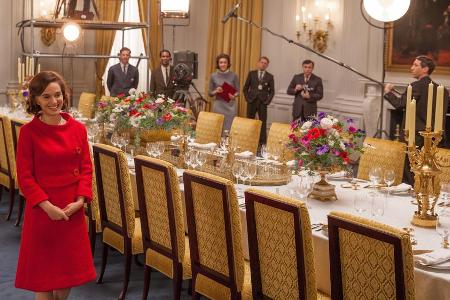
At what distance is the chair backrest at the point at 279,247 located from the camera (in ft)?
10.1

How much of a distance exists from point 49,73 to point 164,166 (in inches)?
29.6

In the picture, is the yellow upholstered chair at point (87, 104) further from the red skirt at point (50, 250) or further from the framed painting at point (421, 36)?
the red skirt at point (50, 250)

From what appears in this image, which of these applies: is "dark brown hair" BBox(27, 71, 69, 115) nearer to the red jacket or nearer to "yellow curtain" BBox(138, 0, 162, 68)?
the red jacket

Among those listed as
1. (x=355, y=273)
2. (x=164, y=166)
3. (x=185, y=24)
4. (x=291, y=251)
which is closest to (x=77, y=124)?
(x=164, y=166)

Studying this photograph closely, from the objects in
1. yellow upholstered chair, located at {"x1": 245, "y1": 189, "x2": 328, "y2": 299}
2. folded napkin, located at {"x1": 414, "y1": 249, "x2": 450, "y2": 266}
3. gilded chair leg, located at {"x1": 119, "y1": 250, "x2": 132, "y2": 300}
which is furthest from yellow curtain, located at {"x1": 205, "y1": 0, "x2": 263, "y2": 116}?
folded napkin, located at {"x1": 414, "y1": 249, "x2": 450, "y2": 266}

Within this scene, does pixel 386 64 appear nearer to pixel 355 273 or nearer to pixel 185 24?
pixel 185 24

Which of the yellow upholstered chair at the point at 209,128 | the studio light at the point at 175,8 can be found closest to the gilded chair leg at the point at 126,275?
the yellow upholstered chair at the point at 209,128

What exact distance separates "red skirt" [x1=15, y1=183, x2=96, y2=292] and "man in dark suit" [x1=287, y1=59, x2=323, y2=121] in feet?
20.7

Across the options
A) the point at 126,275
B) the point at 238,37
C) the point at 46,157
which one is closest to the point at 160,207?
the point at 126,275

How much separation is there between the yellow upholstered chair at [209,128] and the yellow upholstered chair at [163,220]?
2.53 metres

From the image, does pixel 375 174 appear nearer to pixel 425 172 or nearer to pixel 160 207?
pixel 425 172

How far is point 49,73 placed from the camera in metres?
3.51

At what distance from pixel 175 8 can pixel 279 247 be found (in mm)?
6274

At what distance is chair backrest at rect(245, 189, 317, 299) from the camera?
308 centimetres
